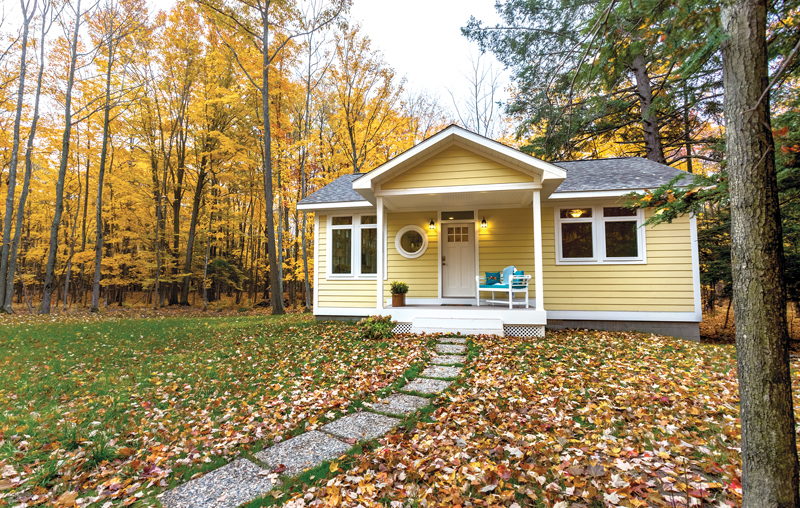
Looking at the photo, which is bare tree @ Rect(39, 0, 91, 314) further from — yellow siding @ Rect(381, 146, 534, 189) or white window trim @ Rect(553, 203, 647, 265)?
white window trim @ Rect(553, 203, 647, 265)

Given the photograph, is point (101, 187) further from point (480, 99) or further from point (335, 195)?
point (480, 99)

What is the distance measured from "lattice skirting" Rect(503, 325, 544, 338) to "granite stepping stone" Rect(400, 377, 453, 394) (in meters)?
3.09

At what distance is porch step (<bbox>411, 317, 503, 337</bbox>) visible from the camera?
7.01m

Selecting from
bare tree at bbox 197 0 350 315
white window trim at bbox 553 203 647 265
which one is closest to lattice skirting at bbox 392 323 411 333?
white window trim at bbox 553 203 647 265

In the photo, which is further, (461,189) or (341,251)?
(341,251)

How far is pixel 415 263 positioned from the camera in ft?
30.2

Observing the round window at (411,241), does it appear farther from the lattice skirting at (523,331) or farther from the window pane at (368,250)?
the lattice skirting at (523,331)

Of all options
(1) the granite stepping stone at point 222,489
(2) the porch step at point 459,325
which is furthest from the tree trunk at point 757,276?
(2) the porch step at point 459,325

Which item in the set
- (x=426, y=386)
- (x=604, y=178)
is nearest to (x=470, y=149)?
(x=604, y=178)

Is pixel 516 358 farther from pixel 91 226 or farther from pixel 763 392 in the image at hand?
pixel 91 226

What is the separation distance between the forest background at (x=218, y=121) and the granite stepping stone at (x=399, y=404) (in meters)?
8.40

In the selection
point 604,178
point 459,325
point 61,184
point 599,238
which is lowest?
point 459,325

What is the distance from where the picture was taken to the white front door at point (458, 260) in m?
9.02

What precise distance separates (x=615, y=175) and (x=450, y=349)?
608 centimetres
